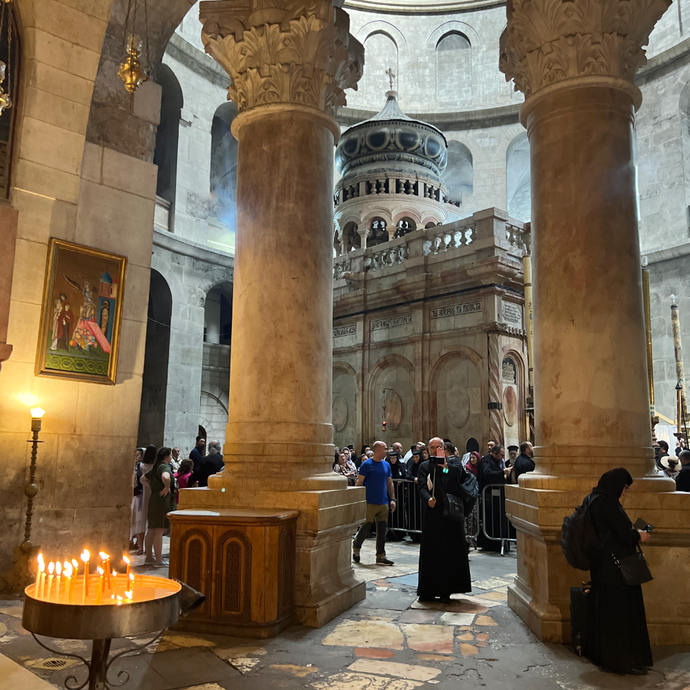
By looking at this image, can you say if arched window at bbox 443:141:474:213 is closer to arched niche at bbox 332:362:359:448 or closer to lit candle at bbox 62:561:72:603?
arched niche at bbox 332:362:359:448

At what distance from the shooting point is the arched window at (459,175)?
30641 millimetres

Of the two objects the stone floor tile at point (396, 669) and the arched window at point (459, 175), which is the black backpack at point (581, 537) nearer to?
the stone floor tile at point (396, 669)

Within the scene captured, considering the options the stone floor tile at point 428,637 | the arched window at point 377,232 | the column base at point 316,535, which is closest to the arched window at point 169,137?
the arched window at point 377,232

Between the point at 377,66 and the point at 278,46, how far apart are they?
26884mm

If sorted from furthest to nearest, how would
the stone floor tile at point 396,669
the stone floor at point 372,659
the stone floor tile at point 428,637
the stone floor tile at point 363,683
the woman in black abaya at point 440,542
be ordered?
the woman in black abaya at point 440,542 → the stone floor tile at point 428,637 → the stone floor tile at point 396,669 → the stone floor at point 372,659 → the stone floor tile at point 363,683

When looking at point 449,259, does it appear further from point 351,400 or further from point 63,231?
point 63,231

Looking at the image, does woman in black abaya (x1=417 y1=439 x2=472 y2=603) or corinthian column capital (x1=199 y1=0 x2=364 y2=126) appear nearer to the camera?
corinthian column capital (x1=199 y1=0 x2=364 y2=126)

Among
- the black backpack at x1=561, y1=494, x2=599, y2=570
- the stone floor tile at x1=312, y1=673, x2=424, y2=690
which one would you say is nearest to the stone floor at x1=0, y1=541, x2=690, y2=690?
the stone floor tile at x1=312, y1=673, x2=424, y2=690

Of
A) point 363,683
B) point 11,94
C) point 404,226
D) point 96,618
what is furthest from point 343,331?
point 96,618

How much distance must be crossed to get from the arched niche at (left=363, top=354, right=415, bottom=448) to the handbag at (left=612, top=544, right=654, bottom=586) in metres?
12.9

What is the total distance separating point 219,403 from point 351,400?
7078 millimetres

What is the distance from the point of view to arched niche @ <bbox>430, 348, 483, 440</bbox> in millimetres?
16078

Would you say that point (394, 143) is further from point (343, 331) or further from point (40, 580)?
point (40, 580)

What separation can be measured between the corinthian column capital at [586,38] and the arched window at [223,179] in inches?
780
